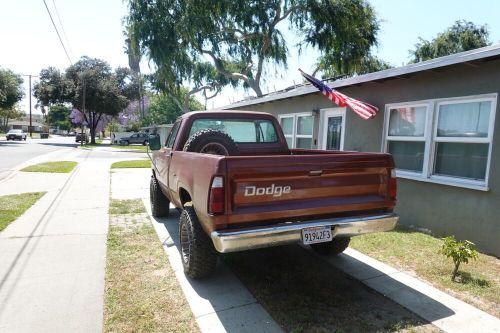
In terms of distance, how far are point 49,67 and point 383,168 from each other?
46038 millimetres

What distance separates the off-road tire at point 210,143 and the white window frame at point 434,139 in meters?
3.56

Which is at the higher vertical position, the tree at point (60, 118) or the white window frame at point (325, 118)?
the tree at point (60, 118)

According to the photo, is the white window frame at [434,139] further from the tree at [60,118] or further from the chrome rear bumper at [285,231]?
the tree at [60,118]

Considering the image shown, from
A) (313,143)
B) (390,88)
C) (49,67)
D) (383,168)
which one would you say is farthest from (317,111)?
(49,67)

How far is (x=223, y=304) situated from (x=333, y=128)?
20.4 feet

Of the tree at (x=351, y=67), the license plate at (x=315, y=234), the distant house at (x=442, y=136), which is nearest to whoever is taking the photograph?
the license plate at (x=315, y=234)

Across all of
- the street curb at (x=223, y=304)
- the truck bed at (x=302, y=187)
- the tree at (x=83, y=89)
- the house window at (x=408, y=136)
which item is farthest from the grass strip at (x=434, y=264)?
the tree at (x=83, y=89)

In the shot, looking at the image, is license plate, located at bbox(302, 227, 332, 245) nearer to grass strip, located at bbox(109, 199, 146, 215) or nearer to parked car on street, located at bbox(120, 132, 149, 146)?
grass strip, located at bbox(109, 199, 146, 215)

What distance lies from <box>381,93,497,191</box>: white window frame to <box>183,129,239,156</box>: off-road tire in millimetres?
3563

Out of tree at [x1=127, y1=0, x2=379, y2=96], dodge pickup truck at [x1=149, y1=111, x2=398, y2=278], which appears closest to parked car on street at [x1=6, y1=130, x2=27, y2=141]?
tree at [x1=127, y1=0, x2=379, y2=96]

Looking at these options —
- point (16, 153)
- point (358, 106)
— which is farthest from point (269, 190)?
point (16, 153)

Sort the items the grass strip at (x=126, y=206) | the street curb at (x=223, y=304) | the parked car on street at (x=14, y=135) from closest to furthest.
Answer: the street curb at (x=223, y=304) < the grass strip at (x=126, y=206) < the parked car on street at (x=14, y=135)

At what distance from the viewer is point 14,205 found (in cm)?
730

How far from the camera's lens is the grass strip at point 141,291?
3.01 m
